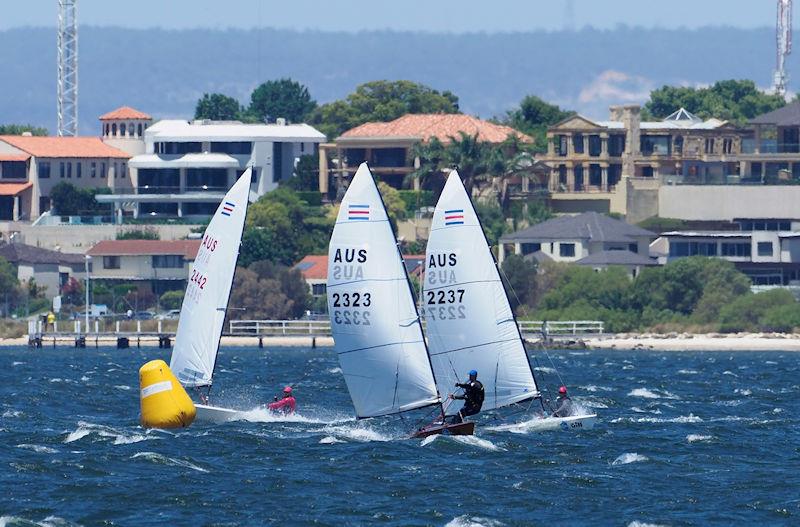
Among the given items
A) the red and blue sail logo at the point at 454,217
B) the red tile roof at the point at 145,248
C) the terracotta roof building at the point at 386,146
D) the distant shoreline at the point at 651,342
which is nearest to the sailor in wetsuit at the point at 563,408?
the red and blue sail logo at the point at 454,217

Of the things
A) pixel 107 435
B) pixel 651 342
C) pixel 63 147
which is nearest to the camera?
pixel 107 435

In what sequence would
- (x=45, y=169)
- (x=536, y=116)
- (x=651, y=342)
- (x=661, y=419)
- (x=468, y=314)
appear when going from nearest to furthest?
1. (x=468, y=314)
2. (x=661, y=419)
3. (x=651, y=342)
4. (x=45, y=169)
5. (x=536, y=116)

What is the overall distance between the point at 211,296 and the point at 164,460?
33.5 ft

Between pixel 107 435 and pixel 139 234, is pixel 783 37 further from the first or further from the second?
pixel 107 435

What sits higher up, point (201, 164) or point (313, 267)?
point (201, 164)

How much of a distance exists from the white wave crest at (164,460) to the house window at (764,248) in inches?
3334

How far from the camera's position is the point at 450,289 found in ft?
168

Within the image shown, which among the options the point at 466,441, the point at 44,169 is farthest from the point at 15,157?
the point at 466,441

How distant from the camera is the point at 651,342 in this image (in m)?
117

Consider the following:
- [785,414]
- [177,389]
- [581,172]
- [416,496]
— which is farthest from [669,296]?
[416,496]

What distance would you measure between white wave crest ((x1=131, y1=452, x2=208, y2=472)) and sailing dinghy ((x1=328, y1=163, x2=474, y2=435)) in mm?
5644

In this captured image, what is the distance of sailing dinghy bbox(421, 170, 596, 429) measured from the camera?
167ft

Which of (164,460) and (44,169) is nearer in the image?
(164,460)

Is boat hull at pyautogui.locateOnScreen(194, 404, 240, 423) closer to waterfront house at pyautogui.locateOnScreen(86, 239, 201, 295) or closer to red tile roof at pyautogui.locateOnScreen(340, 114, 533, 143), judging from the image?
waterfront house at pyautogui.locateOnScreen(86, 239, 201, 295)
